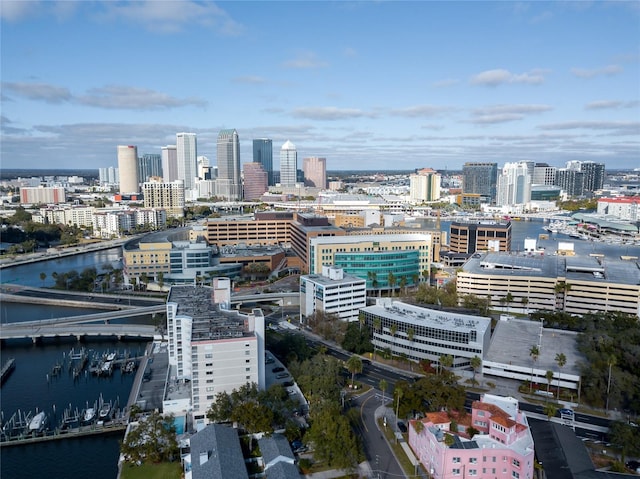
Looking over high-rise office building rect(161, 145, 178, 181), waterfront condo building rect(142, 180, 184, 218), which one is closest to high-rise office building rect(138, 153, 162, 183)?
high-rise office building rect(161, 145, 178, 181)

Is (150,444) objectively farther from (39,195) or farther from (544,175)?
(544,175)

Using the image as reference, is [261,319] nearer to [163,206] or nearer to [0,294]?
[0,294]

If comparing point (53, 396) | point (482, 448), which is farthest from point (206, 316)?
point (482, 448)

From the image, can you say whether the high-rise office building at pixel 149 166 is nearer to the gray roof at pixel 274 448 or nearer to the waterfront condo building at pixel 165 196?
the waterfront condo building at pixel 165 196

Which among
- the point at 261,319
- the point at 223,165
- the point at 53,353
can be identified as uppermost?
the point at 223,165

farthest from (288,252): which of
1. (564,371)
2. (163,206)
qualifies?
(163,206)

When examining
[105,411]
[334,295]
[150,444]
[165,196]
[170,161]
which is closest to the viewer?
[150,444]

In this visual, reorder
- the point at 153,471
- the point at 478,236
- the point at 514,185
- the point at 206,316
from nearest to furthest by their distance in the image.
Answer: the point at 153,471, the point at 206,316, the point at 478,236, the point at 514,185
